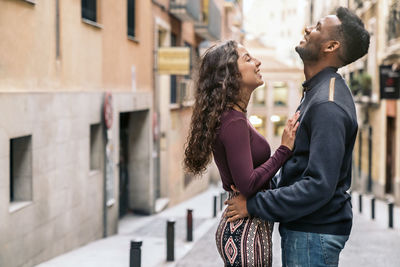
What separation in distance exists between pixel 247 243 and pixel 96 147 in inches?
350

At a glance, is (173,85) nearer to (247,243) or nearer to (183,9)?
(183,9)

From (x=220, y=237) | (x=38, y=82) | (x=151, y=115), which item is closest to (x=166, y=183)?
(x=151, y=115)

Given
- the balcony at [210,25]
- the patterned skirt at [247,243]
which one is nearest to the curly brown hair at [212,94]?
the patterned skirt at [247,243]

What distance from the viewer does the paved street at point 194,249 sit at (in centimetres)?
828

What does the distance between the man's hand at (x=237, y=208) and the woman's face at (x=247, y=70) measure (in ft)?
1.96

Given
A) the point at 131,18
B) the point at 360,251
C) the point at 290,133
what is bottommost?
the point at 360,251

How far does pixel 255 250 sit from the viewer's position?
296cm

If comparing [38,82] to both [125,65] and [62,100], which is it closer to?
[62,100]

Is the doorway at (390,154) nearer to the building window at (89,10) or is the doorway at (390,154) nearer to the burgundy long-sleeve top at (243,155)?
the building window at (89,10)

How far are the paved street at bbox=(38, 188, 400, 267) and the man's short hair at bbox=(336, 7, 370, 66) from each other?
15.1ft

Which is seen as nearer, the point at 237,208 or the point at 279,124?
the point at 237,208

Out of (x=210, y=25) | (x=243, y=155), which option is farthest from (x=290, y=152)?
(x=210, y=25)

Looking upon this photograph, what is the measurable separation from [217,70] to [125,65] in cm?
1101

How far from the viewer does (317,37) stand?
2.89 m
